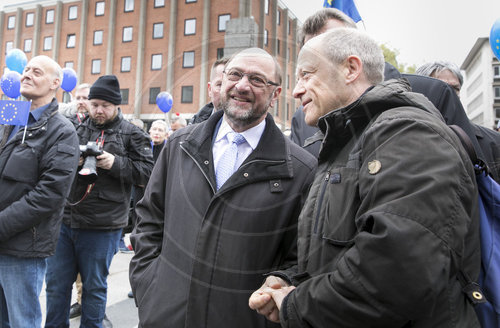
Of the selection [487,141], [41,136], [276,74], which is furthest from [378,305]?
[41,136]

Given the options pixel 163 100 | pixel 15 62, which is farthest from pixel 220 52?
pixel 15 62

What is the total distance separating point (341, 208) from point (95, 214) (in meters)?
2.40

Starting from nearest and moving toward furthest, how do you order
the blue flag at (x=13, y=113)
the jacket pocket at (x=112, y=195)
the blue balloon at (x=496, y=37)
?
the blue flag at (x=13, y=113)
the jacket pocket at (x=112, y=195)
the blue balloon at (x=496, y=37)

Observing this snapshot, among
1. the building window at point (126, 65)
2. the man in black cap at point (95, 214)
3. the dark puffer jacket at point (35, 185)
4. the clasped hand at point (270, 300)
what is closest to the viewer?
the clasped hand at point (270, 300)

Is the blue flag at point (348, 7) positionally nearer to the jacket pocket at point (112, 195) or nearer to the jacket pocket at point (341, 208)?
the jacket pocket at point (112, 195)

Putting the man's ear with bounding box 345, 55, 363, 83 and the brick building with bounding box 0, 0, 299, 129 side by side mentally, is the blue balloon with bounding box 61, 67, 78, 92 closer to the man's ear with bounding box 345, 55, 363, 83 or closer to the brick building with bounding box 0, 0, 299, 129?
the brick building with bounding box 0, 0, 299, 129

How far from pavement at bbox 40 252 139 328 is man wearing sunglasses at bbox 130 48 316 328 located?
2155 mm

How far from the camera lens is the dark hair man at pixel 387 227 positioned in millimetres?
911

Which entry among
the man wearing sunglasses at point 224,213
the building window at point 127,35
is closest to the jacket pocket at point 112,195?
the man wearing sunglasses at point 224,213

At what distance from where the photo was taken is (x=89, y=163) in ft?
8.91

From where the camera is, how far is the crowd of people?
0.94m

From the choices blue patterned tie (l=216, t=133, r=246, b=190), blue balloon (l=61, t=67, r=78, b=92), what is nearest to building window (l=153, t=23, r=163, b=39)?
blue balloon (l=61, t=67, r=78, b=92)

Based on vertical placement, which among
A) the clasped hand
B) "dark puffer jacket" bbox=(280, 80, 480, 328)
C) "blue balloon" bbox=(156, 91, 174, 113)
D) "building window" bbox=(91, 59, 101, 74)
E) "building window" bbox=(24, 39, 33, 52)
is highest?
"building window" bbox=(24, 39, 33, 52)

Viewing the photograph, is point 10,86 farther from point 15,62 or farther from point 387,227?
point 387,227
